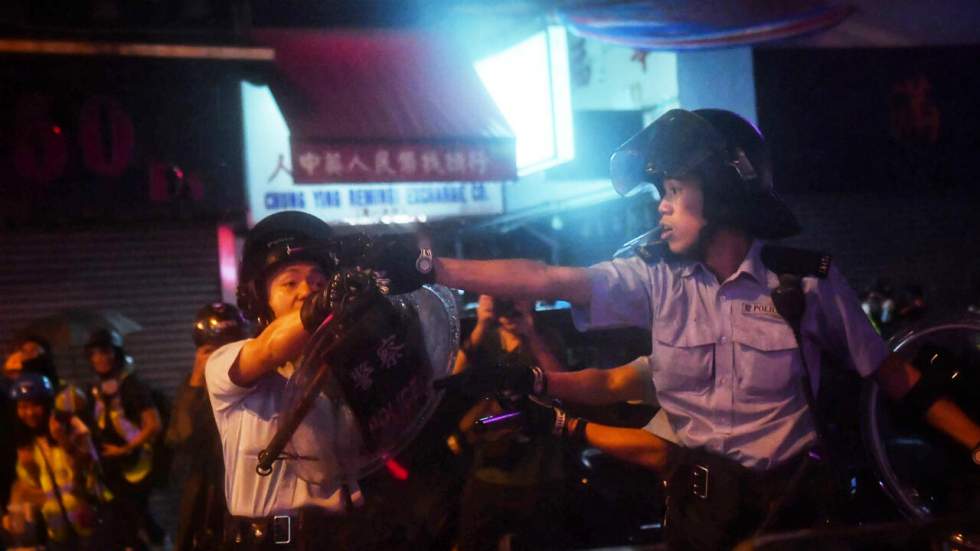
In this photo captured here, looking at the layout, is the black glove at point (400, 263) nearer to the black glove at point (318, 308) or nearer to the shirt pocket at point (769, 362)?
the black glove at point (318, 308)

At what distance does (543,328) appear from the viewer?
604 cm

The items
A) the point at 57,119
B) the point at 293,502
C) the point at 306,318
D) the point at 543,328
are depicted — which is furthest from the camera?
the point at 57,119

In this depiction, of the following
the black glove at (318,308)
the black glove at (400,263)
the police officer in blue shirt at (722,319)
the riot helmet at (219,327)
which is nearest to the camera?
the black glove at (400,263)

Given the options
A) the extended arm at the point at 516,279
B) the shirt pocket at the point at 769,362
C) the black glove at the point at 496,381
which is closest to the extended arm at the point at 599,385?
the black glove at the point at 496,381

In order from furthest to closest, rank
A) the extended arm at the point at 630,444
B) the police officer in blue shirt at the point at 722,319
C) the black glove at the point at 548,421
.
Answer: the extended arm at the point at 630,444, the black glove at the point at 548,421, the police officer in blue shirt at the point at 722,319

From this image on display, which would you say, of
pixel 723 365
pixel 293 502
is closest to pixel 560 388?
pixel 723 365

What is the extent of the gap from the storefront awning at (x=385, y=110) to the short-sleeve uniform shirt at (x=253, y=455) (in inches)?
209

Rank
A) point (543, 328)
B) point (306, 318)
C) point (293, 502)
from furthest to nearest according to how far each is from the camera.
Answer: point (543, 328), point (293, 502), point (306, 318)

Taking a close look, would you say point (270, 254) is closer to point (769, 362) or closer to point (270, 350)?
point (270, 350)

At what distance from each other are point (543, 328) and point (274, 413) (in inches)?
98.6

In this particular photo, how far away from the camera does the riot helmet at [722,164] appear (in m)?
3.46

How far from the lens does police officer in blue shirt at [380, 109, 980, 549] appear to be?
3311 millimetres

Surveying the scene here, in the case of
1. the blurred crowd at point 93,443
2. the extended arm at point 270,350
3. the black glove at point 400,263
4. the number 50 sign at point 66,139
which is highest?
the number 50 sign at point 66,139

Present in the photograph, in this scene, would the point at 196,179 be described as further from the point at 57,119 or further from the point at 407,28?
the point at 407,28
